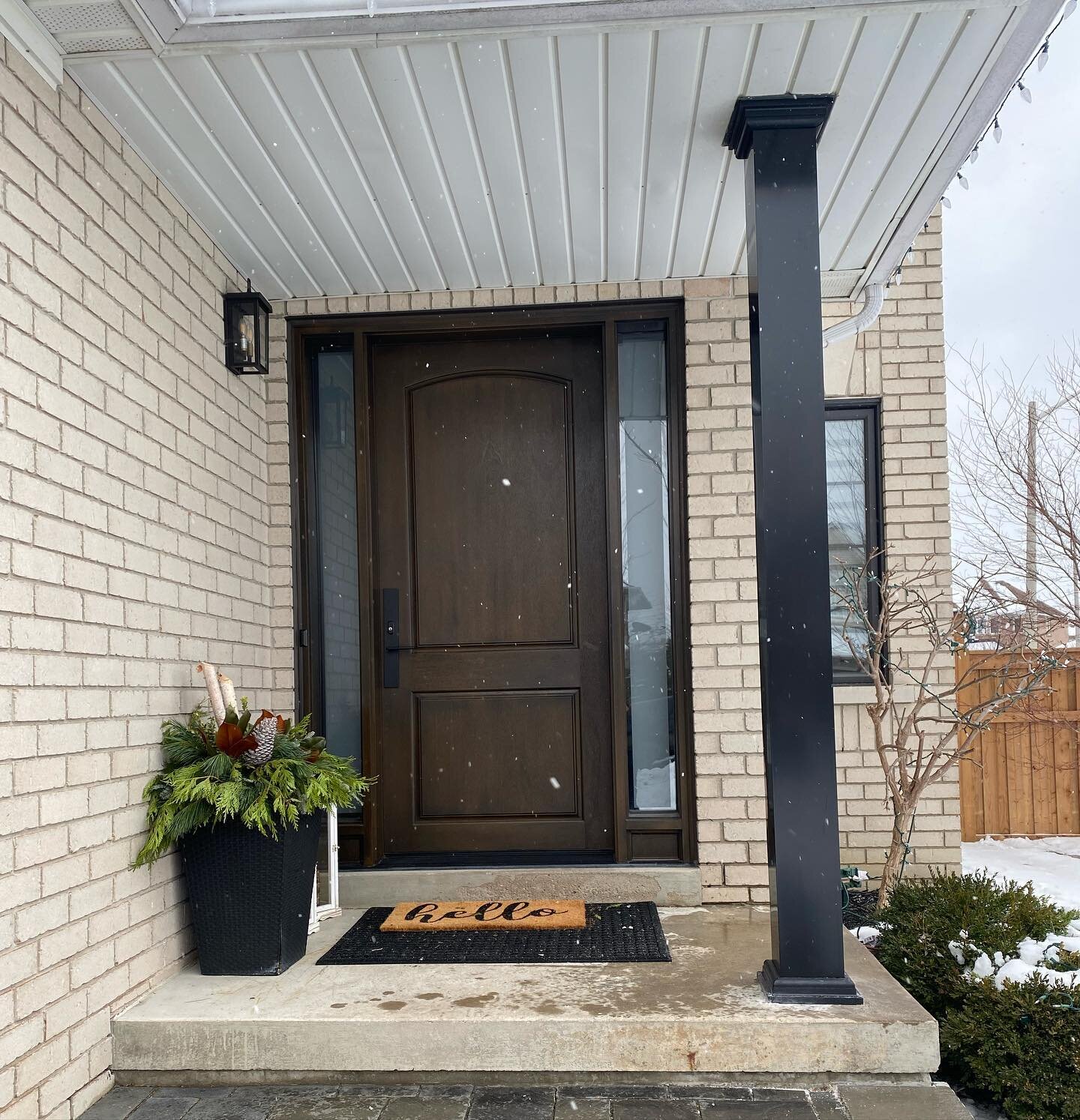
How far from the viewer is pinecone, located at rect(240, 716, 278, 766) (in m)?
3.13

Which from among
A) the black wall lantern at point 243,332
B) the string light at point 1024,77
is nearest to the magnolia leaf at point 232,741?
the black wall lantern at point 243,332

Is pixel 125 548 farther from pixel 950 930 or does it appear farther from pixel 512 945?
pixel 950 930

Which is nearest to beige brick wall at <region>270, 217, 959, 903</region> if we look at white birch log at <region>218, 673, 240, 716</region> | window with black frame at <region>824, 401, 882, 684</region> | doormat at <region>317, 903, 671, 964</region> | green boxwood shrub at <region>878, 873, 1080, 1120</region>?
doormat at <region>317, 903, 671, 964</region>

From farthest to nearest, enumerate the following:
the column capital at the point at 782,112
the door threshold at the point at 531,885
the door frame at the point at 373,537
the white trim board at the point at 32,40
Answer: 1. the door frame at the point at 373,537
2. the door threshold at the point at 531,885
3. the column capital at the point at 782,112
4. the white trim board at the point at 32,40

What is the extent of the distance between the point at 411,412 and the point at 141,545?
5.28 ft

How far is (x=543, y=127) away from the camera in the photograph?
9.96 ft

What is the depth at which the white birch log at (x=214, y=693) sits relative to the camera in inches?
129

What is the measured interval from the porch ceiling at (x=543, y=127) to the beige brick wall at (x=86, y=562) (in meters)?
0.27

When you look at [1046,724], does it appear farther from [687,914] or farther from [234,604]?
[234,604]

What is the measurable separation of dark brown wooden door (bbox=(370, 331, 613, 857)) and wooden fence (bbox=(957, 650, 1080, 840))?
331 centimetres

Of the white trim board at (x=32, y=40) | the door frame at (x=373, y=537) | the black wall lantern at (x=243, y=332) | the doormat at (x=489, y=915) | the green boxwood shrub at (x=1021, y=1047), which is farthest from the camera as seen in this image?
the door frame at (x=373, y=537)

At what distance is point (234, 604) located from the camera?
3861 mm

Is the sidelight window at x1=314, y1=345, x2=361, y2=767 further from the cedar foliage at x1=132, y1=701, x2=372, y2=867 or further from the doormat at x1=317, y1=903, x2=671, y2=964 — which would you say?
the cedar foliage at x1=132, y1=701, x2=372, y2=867

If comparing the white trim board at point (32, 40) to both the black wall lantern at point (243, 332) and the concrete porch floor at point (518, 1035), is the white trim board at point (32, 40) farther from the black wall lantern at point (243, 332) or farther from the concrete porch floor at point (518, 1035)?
the concrete porch floor at point (518, 1035)
